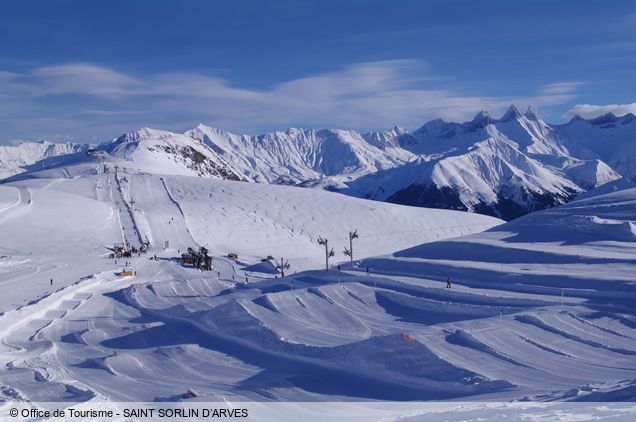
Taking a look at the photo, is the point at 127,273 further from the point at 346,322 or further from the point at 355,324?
the point at 355,324

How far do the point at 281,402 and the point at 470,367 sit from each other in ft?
13.7

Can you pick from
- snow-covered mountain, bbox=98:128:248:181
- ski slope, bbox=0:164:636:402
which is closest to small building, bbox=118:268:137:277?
ski slope, bbox=0:164:636:402

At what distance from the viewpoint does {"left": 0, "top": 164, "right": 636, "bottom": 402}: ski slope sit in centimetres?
1425

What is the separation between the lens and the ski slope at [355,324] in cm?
1425

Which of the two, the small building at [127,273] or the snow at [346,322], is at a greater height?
the small building at [127,273]

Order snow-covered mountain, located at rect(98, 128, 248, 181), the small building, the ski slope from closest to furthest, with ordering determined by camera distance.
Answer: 1. the ski slope
2. the small building
3. snow-covered mountain, located at rect(98, 128, 248, 181)

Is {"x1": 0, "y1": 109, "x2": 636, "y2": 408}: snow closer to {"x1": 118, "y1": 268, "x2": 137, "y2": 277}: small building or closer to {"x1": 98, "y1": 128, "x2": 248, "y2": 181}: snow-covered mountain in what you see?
{"x1": 118, "y1": 268, "x2": 137, "y2": 277}: small building

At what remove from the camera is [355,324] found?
64.7 ft

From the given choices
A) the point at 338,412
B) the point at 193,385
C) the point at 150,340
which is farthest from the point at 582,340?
the point at 150,340

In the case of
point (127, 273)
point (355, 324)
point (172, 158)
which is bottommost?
point (355, 324)

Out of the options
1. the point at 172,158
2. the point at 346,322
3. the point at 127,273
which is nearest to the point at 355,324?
the point at 346,322

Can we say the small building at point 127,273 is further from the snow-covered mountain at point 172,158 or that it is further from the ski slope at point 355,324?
the snow-covered mountain at point 172,158

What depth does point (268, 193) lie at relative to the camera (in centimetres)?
7119

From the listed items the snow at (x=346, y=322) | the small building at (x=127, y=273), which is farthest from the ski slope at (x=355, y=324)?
the small building at (x=127, y=273)
